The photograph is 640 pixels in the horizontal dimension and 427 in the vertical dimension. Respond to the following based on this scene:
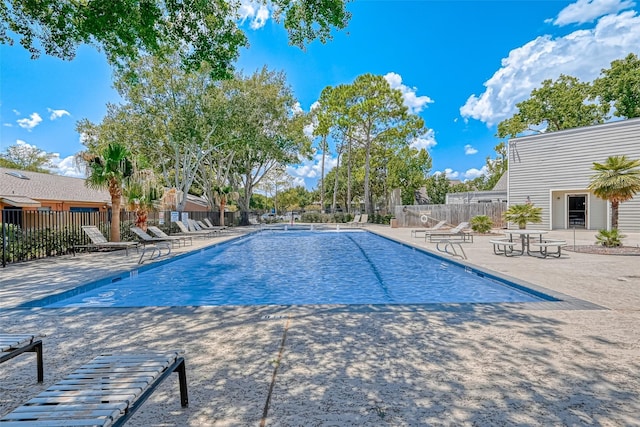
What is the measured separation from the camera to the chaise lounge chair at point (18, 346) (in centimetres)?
219

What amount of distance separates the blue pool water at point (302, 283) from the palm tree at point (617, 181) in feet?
19.7

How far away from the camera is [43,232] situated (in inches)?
370

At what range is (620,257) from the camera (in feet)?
30.2

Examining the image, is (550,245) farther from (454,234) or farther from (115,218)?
(115,218)

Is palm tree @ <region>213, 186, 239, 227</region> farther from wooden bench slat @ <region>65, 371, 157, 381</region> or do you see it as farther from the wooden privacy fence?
wooden bench slat @ <region>65, 371, 157, 381</region>

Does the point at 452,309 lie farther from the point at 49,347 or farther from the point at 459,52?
the point at 459,52

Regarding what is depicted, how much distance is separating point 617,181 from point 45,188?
26.9 m

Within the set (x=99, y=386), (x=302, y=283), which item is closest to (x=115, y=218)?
(x=302, y=283)

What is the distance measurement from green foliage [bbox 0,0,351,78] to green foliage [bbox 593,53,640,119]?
3032 cm

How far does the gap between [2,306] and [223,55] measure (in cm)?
655

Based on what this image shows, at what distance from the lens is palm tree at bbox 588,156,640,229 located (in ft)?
33.6

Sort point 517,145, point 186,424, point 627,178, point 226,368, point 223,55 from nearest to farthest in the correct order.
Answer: point 186,424
point 226,368
point 223,55
point 627,178
point 517,145

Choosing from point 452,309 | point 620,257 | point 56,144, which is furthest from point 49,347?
point 56,144

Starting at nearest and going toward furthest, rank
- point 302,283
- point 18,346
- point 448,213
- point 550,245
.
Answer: point 18,346, point 302,283, point 550,245, point 448,213
